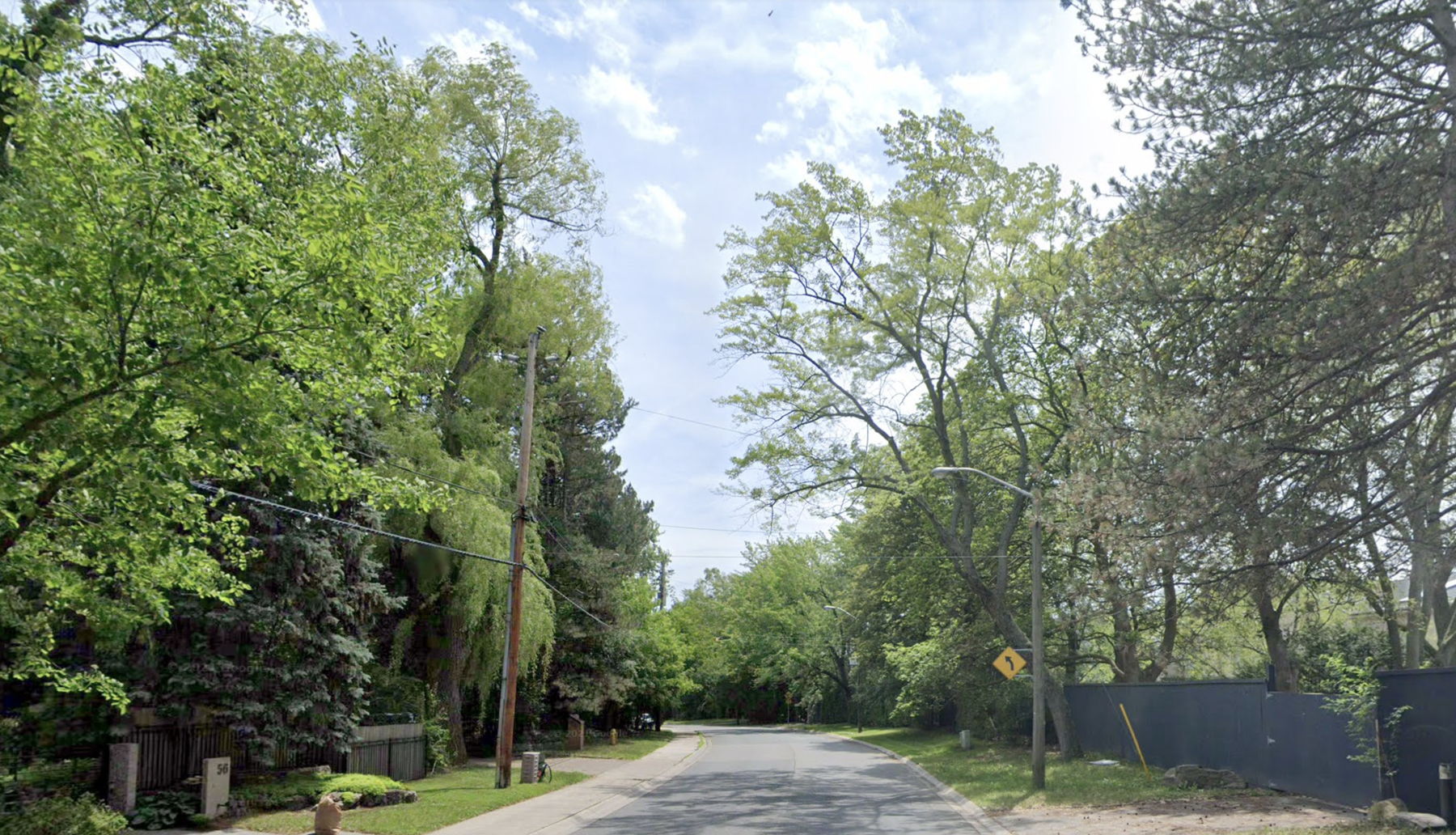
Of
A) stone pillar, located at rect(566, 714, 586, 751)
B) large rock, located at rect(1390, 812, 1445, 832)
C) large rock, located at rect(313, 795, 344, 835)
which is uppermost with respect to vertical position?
large rock, located at rect(1390, 812, 1445, 832)

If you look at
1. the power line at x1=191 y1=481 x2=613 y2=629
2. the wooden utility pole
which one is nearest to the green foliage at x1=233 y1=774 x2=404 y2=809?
the wooden utility pole

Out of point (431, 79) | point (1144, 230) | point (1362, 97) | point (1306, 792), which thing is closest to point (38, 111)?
point (1144, 230)

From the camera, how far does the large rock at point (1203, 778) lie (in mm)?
20453

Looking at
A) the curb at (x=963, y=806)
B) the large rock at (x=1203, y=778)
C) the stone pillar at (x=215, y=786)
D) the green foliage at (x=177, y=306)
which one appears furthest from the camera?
the large rock at (x=1203, y=778)

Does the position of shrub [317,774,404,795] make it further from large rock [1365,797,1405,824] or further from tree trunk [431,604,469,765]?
large rock [1365,797,1405,824]

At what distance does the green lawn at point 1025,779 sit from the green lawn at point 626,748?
9.46m

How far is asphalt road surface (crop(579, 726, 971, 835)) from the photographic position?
16.5 m

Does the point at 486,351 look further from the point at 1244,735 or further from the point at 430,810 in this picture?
the point at 1244,735

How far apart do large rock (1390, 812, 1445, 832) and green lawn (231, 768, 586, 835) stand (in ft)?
43.0

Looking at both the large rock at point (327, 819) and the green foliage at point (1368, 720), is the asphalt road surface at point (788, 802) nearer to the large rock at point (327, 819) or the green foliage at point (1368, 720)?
the large rock at point (327, 819)

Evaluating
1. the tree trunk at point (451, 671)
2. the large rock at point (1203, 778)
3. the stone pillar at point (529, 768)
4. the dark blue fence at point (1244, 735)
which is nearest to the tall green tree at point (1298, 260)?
the dark blue fence at point (1244, 735)

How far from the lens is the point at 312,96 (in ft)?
37.8

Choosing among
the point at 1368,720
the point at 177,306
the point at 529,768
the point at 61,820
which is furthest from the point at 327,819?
the point at 1368,720

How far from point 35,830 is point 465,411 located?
52.4ft
